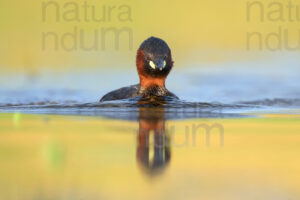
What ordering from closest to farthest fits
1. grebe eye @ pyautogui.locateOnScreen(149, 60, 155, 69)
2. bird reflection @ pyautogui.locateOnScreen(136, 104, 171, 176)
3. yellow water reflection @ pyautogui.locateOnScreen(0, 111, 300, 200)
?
yellow water reflection @ pyautogui.locateOnScreen(0, 111, 300, 200) → bird reflection @ pyautogui.locateOnScreen(136, 104, 171, 176) → grebe eye @ pyautogui.locateOnScreen(149, 60, 155, 69)

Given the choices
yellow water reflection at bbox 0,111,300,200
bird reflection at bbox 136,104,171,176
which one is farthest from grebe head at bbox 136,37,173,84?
yellow water reflection at bbox 0,111,300,200

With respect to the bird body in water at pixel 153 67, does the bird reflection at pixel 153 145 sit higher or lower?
lower

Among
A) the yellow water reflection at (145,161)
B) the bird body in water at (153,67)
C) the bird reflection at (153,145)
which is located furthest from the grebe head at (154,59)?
the yellow water reflection at (145,161)

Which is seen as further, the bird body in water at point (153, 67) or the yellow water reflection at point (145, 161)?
the bird body in water at point (153, 67)

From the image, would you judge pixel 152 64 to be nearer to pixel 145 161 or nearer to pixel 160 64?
pixel 160 64

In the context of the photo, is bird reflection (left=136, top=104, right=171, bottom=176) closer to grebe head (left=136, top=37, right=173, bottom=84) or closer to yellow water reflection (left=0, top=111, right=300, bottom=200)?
yellow water reflection (left=0, top=111, right=300, bottom=200)

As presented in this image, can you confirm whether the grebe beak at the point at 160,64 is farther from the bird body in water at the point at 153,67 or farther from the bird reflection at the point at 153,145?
the bird reflection at the point at 153,145

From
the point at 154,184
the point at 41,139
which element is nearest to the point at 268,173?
the point at 154,184
